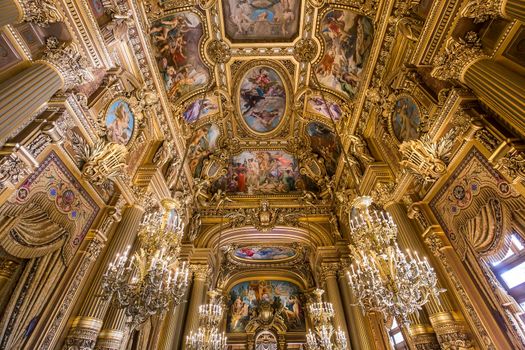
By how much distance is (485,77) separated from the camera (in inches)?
168

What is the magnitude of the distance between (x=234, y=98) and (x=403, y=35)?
666 centimetres

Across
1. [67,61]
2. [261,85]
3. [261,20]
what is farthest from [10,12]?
[261,85]

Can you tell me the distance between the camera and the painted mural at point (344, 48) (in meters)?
8.31

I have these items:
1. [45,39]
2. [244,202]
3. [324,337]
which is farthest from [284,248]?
[45,39]

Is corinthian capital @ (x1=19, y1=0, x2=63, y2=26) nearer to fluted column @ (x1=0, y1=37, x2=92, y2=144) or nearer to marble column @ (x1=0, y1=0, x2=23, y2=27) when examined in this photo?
marble column @ (x1=0, y1=0, x2=23, y2=27)

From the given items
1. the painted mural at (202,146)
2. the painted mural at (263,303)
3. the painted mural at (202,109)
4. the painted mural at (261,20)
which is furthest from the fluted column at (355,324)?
the painted mural at (261,20)

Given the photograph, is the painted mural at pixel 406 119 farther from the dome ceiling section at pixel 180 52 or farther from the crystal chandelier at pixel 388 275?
the dome ceiling section at pixel 180 52

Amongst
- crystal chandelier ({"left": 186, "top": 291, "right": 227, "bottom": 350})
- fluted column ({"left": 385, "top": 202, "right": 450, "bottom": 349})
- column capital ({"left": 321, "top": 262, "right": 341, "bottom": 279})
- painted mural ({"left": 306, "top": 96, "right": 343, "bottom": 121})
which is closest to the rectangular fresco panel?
painted mural ({"left": 306, "top": 96, "right": 343, "bottom": 121})

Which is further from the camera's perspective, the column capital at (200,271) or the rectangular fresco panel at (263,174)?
the rectangular fresco panel at (263,174)

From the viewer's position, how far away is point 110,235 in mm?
6293

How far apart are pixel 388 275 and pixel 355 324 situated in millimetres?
6462

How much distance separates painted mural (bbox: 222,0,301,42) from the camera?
8617mm

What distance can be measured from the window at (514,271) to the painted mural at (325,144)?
7469 millimetres

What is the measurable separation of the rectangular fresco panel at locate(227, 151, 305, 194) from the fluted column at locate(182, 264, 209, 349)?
14.2ft
